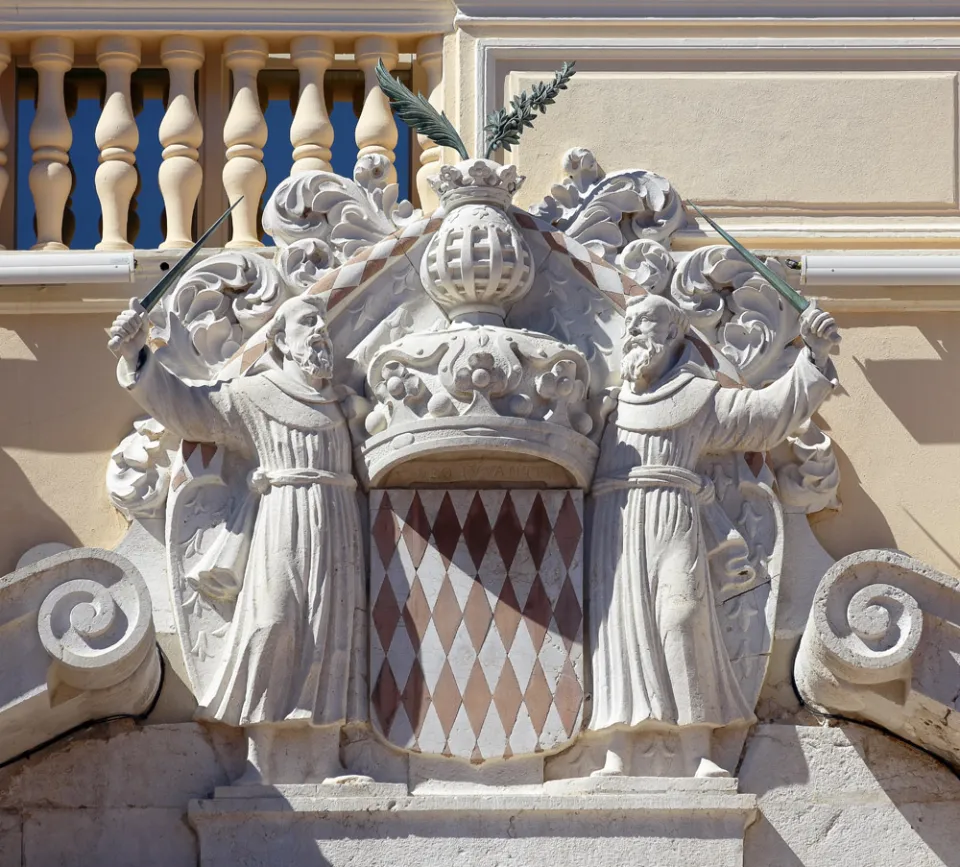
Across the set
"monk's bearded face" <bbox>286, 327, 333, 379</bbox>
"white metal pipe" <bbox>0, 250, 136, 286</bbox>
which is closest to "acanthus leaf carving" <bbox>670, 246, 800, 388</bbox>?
"monk's bearded face" <bbox>286, 327, 333, 379</bbox>

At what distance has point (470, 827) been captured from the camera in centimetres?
978

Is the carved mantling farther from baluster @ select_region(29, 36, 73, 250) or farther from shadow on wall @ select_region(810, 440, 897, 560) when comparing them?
shadow on wall @ select_region(810, 440, 897, 560)

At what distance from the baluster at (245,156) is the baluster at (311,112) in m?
0.10

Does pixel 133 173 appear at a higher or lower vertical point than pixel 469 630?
higher

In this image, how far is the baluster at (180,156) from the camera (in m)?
10.5

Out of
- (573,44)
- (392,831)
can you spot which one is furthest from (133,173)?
(392,831)

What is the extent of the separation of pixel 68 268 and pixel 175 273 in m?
0.55

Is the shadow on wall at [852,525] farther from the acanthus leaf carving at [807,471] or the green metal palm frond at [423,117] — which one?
the green metal palm frond at [423,117]

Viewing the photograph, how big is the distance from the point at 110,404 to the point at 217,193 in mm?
766

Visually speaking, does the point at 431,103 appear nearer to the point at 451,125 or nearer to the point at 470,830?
the point at 451,125

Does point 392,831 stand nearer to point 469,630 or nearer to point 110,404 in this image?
point 469,630

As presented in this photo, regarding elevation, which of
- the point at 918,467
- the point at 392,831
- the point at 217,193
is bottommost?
the point at 392,831

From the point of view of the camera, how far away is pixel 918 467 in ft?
34.0

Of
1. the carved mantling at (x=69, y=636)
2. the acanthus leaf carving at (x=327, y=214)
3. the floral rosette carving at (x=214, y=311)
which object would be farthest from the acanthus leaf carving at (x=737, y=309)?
the carved mantling at (x=69, y=636)
